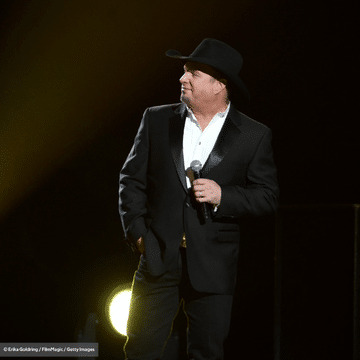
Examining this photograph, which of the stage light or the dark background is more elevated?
the dark background

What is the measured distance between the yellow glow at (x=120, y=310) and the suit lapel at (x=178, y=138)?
39.3 inches

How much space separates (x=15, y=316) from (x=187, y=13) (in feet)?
6.82

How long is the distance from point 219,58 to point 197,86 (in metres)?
0.17

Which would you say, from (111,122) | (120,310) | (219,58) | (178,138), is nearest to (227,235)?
(178,138)

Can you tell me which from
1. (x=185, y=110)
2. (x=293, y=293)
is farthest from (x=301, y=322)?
(x=185, y=110)

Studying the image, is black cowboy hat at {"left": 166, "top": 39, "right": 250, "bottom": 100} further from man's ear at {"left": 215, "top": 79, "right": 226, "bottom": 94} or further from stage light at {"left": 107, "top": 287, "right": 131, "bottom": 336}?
stage light at {"left": 107, "top": 287, "right": 131, "bottom": 336}

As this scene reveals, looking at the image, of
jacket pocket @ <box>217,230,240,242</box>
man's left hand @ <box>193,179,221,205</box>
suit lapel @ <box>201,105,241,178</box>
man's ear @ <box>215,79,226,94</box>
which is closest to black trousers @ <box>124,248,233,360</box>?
jacket pocket @ <box>217,230,240,242</box>

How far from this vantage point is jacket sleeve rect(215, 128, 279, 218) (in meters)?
1.83

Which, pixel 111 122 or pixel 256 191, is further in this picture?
pixel 111 122

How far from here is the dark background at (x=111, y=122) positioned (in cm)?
250

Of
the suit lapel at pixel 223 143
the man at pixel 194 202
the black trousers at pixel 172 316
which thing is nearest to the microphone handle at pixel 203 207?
the man at pixel 194 202

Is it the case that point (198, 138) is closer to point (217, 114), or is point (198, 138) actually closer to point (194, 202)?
point (217, 114)

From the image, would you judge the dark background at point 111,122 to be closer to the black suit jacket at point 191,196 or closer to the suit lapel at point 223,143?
the black suit jacket at point 191,196

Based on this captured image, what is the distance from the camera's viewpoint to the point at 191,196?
6.10ft
